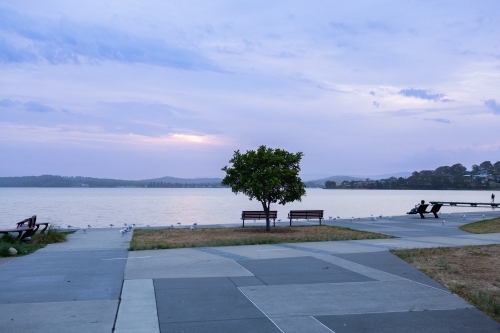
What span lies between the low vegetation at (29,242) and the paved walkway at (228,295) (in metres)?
0.80

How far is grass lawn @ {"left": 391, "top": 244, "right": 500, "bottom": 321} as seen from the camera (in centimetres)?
840

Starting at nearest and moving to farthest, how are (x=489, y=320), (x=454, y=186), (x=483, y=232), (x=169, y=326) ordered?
1. (x=169, y=326)
2. (x=489, y=320)
3. (x=483, y=232)
4. (x=454, y=186)

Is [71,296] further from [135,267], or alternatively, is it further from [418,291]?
[418,291]

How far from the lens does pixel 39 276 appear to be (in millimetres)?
10688

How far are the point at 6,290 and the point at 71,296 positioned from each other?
1.37m

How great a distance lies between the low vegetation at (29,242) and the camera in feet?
47.9

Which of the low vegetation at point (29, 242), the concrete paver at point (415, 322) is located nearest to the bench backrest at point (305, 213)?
the low vegetation at point (29, 242)

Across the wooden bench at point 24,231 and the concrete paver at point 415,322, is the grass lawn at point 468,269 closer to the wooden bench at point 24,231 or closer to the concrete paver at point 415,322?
the concrete paver at point 415,322

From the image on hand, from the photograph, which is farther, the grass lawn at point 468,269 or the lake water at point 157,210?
the lake water at point 157,210

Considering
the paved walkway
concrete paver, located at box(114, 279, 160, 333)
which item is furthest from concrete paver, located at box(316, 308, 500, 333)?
concrete paver, located at box(114, 279, 160, 333)

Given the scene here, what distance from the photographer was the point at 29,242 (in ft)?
58.5

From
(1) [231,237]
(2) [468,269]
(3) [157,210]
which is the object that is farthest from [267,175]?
(3) [157,210]

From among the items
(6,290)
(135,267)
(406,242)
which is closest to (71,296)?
(6,290)

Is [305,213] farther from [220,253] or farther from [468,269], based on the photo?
[468,269]
